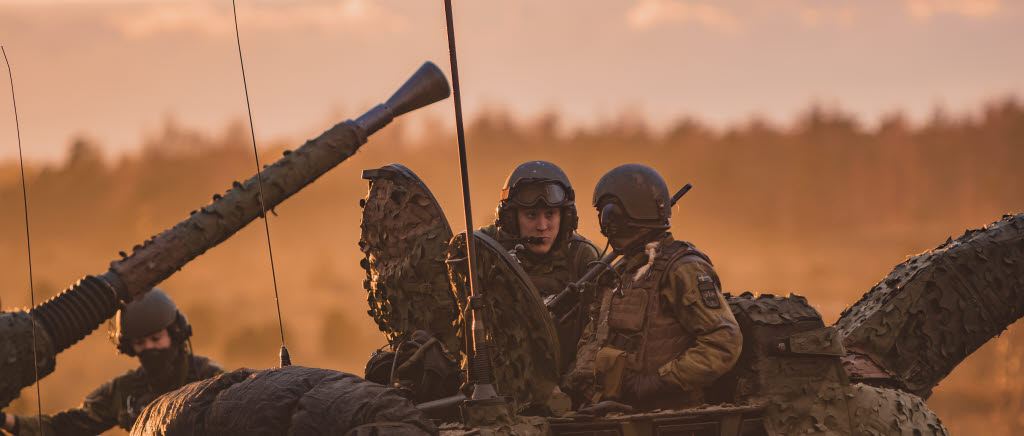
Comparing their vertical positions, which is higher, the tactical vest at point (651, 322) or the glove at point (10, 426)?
the glove at point (10, 426)

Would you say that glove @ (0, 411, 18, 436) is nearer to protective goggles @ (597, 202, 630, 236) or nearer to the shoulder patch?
protective goggles @ (597, 202, 630, 236)

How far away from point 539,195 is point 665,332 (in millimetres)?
3506

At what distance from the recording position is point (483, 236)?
331 inches

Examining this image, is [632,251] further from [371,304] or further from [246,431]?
[246,431]

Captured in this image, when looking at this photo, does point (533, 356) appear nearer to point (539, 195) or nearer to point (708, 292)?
point (708, 292)

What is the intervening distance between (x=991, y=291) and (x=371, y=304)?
5.24m

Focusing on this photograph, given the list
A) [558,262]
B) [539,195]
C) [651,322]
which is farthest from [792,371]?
[539,195]

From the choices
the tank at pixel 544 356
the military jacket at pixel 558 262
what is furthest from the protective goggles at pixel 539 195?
the tank at pixel 544 356

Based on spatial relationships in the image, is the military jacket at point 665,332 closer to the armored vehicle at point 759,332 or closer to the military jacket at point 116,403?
the armored vehicle at point 759,332

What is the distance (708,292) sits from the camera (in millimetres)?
8516

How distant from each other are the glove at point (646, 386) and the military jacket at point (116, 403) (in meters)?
7.83

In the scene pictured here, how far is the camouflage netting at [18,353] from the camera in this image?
13359 mm

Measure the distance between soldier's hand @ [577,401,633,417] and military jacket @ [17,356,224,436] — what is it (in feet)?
26.3

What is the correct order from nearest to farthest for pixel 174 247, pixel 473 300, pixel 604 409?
1. pixel 473 300
2. pixel 604 409
3. pixel 174 247
